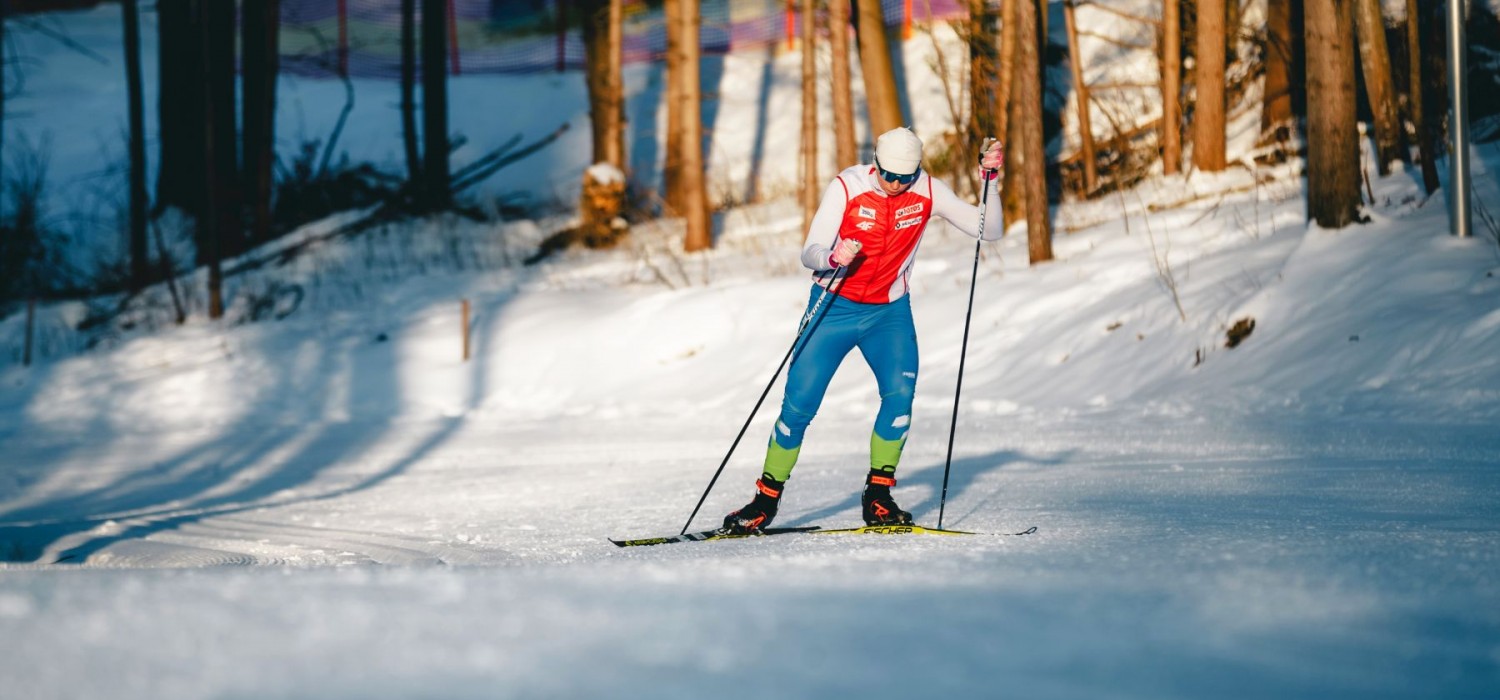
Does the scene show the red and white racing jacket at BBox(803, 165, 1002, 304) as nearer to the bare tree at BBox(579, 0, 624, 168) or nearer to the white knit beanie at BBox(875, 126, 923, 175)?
the white knit beanie at BBox(875, 126, 923, 175)

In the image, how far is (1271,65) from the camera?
1755 centimetres

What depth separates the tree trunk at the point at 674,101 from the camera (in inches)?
826

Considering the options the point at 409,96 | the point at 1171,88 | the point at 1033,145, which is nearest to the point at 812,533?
the point at 1033,145

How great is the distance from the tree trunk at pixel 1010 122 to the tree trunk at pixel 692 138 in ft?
14.9

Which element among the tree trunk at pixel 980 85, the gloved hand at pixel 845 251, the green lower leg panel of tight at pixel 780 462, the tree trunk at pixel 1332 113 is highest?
the tree trunk at pixel 980 85

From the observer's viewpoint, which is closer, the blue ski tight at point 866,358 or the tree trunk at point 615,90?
the blue ski tight at point 866,358

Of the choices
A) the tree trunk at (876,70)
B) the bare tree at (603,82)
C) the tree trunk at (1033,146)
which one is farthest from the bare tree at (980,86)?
the bare tree at (603,82)

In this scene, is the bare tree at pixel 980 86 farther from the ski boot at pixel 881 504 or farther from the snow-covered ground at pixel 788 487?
the ski boot at pixel 881 504

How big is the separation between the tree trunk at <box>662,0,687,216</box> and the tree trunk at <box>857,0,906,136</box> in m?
3.02

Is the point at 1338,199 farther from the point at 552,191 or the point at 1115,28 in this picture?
the point at 552,191

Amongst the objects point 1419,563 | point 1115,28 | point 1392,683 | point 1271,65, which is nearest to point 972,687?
point 1392,683

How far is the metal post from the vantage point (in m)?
10.7

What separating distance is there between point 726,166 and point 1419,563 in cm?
2356

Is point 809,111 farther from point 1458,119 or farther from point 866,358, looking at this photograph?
point 866,358
